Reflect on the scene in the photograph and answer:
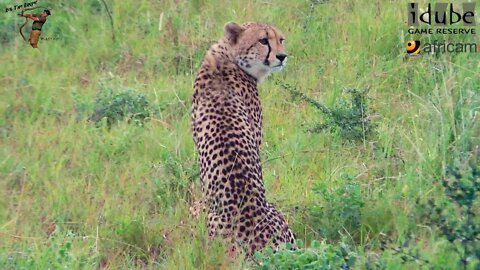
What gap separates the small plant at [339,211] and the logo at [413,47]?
69.6 inches

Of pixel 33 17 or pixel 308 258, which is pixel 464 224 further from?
pixel 33 17

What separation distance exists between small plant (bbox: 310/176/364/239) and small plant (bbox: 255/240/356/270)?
0.69m

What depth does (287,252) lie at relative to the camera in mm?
3502

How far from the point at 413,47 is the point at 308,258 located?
2.72 metres

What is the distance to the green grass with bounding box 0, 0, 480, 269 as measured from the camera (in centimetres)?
418

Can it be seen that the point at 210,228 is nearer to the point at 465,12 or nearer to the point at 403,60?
the point at 403,60

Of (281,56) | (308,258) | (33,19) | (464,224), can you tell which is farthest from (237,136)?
(33,19)

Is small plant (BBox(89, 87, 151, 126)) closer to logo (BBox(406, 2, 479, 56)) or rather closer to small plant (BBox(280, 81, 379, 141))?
small plant (BBox(280, 81, 379, 141))

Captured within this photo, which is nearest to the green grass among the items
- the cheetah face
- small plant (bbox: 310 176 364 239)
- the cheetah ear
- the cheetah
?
small plant (bbox: 310 176 364 239)

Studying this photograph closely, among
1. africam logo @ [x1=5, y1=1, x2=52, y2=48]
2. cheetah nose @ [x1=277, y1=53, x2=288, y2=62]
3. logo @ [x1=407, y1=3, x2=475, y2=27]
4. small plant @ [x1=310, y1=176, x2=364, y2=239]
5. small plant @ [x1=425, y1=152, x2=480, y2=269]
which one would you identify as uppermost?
africam logo @ [x1=5, y1=1, x2=52, y2=48]

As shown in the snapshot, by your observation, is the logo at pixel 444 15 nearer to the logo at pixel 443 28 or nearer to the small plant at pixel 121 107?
the logo at pixel 443 28

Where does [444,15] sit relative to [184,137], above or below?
above

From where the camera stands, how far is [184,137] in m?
5.22

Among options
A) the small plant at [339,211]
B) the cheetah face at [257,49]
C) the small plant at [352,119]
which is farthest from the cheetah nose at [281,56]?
the small plant at [339,211]
